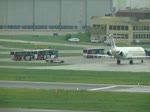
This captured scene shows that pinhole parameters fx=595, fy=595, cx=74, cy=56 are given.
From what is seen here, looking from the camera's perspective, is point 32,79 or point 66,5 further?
point 66,5

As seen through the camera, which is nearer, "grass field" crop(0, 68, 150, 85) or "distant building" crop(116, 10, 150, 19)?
"grass field" crop(0, 68, 150, 85)

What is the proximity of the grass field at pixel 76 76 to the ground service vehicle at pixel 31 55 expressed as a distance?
18.5 metres

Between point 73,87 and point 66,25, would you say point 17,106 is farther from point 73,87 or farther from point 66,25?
point 66,25

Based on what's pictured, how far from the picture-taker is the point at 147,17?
127 meters

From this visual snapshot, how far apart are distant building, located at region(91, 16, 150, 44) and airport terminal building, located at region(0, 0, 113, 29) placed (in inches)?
991

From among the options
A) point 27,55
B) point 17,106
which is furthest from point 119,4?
point 17,106

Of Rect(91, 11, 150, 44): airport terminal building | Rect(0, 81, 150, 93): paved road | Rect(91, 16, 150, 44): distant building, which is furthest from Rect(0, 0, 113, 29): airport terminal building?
Rect(0, 81, 150, 93): paved road

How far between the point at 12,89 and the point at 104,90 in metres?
6.08

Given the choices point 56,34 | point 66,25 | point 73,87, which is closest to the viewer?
point 73,87

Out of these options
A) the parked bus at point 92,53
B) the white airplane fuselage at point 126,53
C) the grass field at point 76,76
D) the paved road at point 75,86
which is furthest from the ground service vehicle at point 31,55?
the paved road at point 75,86

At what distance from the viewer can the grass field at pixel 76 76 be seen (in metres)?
46.7

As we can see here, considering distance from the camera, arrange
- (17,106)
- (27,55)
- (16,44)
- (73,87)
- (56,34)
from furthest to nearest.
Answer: (56,34) < (16,44) < (27,55) < (73,87) < (17,106)

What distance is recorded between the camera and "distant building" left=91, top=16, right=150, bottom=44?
105400 mm

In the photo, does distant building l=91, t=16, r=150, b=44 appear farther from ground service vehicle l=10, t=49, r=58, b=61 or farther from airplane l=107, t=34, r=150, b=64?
airplane l=107, t=34, r=150, b=64
